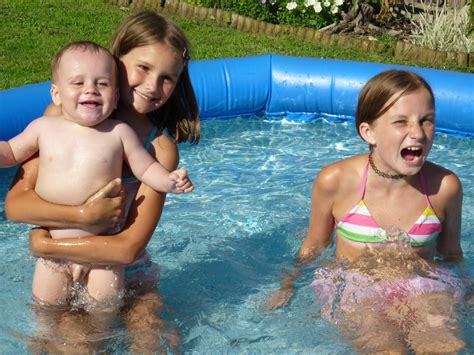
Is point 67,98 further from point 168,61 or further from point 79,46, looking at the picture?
point 168,61

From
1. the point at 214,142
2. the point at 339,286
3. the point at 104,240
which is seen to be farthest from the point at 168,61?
the point at 214,142

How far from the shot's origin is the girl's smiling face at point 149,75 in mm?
3201

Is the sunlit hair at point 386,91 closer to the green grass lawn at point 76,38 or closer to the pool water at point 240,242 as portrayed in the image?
the pool water at point 240,242

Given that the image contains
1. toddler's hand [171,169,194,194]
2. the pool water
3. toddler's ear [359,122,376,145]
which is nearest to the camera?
toddler's hand [171,169,194,194]

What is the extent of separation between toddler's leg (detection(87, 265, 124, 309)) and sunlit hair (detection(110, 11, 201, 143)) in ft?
1.96

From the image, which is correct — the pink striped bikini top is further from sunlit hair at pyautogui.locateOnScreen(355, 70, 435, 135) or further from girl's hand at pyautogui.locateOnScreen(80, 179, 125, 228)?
girl's hand at pyautogui.locateOnScreen(80, 179, 125, 228)

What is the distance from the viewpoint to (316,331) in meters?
3.65

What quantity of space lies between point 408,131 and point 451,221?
0.50 meters

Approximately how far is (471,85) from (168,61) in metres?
3.66

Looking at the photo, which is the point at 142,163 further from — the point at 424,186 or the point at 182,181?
the point at 424,186

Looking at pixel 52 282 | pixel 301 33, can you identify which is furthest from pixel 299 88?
pixel 52 282

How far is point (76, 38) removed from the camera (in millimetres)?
8148

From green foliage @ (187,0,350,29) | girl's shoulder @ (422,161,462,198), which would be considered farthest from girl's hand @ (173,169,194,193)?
green foliage @ (187,0,350,29)

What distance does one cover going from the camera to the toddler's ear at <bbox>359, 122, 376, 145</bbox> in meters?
3.45
